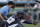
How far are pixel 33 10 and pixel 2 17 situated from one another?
14.0 ft

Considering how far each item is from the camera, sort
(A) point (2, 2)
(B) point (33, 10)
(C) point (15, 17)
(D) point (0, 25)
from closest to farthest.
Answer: (C) point (15, 17)
(D) point (0, 25)
(B) point (33, 10)
(A) point (2, 2)

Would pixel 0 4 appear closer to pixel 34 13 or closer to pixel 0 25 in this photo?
pixel 34 13

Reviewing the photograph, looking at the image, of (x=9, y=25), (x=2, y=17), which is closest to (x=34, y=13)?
(x=2, y=17)

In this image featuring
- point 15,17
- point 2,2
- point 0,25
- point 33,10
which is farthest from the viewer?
point 2,2

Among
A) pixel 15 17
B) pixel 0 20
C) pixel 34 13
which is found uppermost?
pixel 15 17

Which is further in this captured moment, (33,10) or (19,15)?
(33,10)

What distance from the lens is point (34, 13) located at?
31.0 ft

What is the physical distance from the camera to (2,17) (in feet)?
16.2

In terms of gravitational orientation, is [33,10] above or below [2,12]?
below

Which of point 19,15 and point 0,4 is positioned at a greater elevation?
point 19,15

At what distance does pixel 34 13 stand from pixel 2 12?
4778 millimetres

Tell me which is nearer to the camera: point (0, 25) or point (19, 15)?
point (19, 15)

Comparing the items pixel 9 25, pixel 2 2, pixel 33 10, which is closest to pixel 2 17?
pixel 9 25

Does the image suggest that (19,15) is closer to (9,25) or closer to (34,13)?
(9,25)
